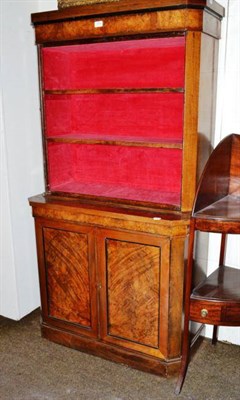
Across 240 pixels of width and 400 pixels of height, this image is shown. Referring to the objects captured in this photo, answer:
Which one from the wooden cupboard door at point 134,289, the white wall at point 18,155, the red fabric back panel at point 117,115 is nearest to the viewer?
the wooden cupboard door at point 134,289

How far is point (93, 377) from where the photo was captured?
217 centimetres

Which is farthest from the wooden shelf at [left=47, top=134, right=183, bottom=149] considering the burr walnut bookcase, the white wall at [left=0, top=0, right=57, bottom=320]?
the white wall at [left=0, top=0, right=57, bottom=320]

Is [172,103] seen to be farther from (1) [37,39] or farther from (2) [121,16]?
(1) [37,39]

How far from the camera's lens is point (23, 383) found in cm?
213

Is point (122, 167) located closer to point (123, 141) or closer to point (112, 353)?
point (123, 141)

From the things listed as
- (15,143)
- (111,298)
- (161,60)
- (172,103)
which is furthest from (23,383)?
(161,60)

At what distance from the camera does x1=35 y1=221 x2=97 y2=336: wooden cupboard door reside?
223 centimetres

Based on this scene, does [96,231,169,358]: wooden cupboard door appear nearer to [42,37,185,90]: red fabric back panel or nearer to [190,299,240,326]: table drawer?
[190,299,240,326]: table drawer

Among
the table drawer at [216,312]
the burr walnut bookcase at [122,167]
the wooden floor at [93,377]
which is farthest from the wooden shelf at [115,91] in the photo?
the wooden floor at [93,377]

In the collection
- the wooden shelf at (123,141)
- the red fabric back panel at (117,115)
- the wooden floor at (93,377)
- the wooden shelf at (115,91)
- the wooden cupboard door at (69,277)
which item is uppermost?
the wooden shelf at (115,91)

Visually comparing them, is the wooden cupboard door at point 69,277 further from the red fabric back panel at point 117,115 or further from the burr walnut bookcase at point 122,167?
the red fabric back panel at point 117,115

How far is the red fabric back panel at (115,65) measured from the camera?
2.18 meters

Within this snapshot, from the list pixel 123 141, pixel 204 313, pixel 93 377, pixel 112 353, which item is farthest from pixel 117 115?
pixel 93 377

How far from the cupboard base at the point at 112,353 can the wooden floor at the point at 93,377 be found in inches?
1.2
